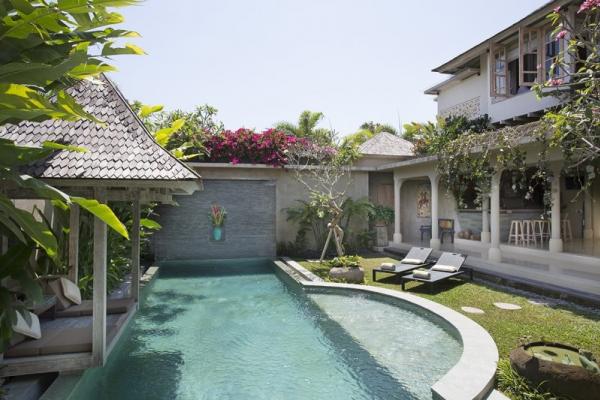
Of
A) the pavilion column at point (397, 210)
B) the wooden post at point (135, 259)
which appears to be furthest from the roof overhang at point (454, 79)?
the wooden post at point (135, 259)

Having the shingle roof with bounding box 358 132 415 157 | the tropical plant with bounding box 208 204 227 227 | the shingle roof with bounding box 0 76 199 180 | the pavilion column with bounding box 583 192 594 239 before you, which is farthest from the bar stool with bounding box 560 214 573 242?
the shingle roof with bounding box 0 76 199 180

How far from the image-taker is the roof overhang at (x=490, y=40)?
11.7 m

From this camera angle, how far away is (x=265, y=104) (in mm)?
23641

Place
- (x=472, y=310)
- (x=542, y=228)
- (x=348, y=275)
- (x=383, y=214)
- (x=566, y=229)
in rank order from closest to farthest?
(x=472, y=310)
(x=348, y=275)
(x=542, y=228)
(x=566, y=229)
(x=383, y=214)

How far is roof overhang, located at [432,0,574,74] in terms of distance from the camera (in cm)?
1168

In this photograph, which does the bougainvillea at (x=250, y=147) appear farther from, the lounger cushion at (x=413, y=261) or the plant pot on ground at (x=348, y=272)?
the lounger cushion at (x=413, y=261)

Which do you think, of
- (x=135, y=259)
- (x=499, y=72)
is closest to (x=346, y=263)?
(x=135, y=259)

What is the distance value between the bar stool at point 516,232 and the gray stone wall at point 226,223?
31.7 ft

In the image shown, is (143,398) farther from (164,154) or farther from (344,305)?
(344,305)

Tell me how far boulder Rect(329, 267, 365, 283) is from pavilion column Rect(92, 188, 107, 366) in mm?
6872

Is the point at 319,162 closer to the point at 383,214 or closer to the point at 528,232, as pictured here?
the point at 383,214

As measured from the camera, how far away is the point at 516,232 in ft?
46.1

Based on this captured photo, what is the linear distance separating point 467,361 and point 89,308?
6.61 m

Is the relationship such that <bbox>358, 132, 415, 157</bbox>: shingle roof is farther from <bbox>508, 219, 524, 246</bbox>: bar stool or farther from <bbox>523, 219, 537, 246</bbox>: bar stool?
<bbox>523, 219, 537, 246</bbox>: bar stool
